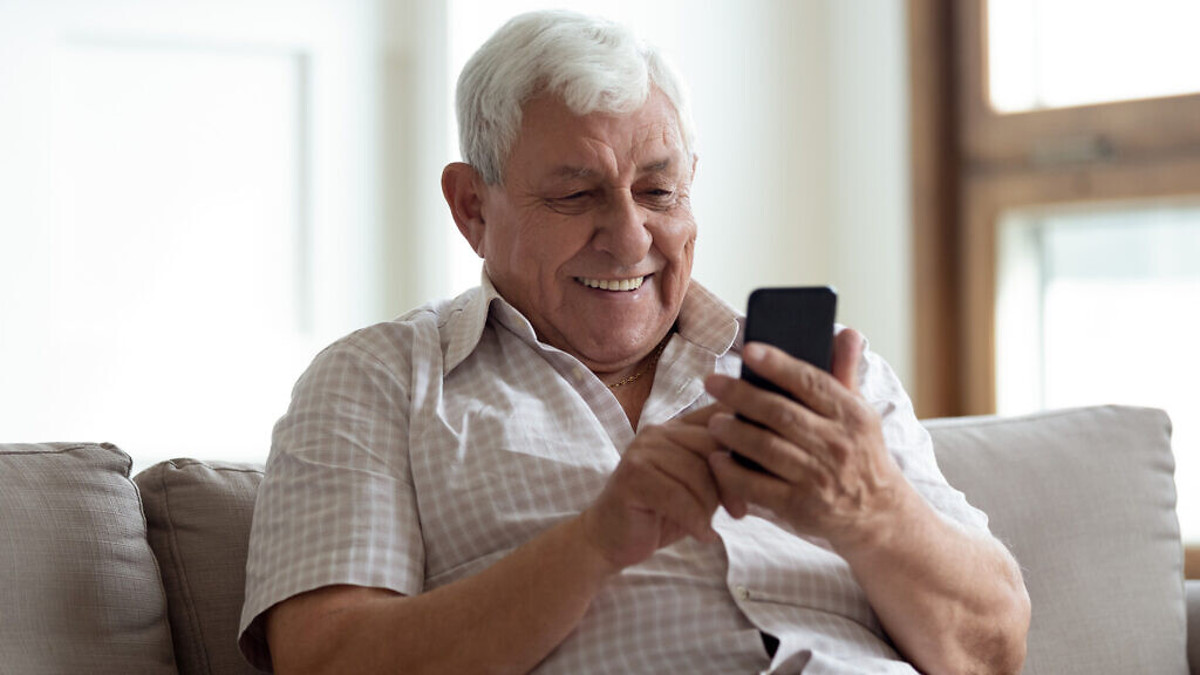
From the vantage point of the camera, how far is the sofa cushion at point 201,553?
1.44m

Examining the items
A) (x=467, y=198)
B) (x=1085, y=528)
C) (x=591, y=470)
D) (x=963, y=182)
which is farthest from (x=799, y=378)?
(x=963, y=182)

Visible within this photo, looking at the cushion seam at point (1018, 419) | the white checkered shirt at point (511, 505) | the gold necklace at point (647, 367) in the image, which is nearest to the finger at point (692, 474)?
the white checkered shirt at point (511, 505)

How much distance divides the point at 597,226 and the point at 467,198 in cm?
19

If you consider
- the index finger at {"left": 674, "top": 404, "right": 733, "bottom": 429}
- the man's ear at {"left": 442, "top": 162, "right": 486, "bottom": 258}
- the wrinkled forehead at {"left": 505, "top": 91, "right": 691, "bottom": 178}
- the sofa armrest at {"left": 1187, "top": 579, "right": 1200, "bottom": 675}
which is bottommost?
the sofa armrest at {"left": 1187, "top": 579, "right": 1200, "bottom": 675}

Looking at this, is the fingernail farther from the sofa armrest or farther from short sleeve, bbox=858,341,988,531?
the sofa armrest

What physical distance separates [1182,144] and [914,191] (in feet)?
2.02

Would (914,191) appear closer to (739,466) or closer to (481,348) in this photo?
(481,348)

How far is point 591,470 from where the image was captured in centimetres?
136

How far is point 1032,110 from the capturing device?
3.07 m

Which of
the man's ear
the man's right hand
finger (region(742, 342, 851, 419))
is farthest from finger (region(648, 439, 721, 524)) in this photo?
the man's ear

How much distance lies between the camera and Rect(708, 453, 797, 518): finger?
3.54ft

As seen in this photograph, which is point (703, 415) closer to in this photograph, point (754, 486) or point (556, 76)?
point (754, 486)

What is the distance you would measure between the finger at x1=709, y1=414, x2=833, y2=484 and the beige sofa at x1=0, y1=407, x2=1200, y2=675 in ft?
2.12

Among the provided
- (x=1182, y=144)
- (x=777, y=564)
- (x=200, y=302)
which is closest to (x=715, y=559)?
(x=777, y=564)
